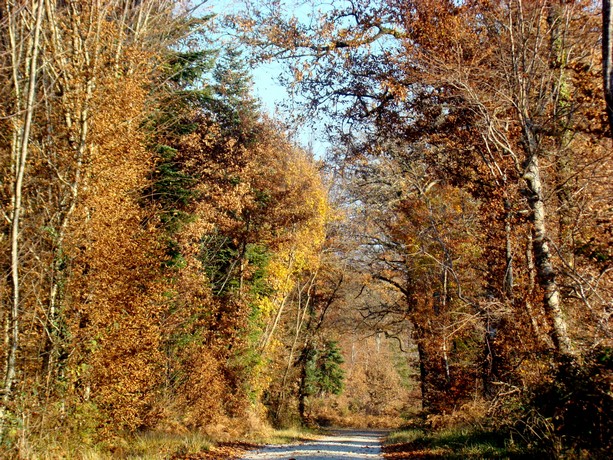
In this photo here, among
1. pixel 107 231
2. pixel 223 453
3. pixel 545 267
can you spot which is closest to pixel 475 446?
pixel 545 267

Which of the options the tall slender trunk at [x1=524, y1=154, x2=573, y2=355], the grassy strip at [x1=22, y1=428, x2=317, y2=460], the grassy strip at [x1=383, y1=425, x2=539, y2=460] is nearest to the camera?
the grassy strip at [x1=22, y1=428, x2=317, y2=460]

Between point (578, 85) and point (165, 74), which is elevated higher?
point (165, 74)

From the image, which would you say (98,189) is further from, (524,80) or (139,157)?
(524,80)

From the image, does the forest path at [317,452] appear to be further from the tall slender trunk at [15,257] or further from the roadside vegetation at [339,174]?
the tall slender trunk at [15,257]

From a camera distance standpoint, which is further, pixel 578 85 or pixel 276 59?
pixel 276 59

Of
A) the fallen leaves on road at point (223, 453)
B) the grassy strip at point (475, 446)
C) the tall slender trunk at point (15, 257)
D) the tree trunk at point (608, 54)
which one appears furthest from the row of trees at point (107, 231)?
the tree trunk at point (608, 54)

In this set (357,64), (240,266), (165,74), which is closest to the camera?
(357,64)

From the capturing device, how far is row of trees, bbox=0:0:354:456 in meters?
9.03

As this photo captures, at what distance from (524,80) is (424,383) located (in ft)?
48.2

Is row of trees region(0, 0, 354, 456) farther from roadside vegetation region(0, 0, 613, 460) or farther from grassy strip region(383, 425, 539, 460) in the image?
grassy strip region(383, 425, 539, 460)

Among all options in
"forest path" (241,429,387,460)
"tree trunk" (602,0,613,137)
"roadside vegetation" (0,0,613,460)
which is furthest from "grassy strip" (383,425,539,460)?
"tree trunk" (602,0,613,137)

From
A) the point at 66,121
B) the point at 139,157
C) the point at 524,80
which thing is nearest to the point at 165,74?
the point at 139,157

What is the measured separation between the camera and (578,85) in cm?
899

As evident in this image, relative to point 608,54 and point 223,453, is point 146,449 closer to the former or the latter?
point 223,453
